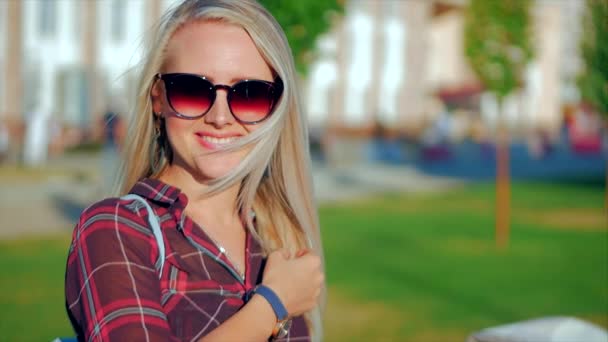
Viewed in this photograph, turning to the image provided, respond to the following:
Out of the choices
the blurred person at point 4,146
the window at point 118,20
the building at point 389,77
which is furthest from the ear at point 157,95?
the window at point 118,20

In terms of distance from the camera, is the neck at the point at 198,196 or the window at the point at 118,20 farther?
the window at the point at 118,20

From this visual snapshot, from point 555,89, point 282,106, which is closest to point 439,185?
point 282,106

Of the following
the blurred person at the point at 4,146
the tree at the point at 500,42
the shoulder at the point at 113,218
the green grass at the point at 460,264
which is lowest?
the green grass at the point at 460,264

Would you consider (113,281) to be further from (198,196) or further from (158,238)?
(198,196)

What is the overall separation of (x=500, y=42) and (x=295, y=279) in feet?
27.8

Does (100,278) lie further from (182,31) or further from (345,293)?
(345,293)

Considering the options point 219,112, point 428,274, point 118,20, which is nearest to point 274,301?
point 219,112

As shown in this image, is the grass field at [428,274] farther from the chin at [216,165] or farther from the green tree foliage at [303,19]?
the chin at [216,165]

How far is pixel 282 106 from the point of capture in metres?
1.55

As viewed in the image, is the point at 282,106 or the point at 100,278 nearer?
the point at 100,278

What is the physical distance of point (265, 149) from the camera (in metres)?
1.56

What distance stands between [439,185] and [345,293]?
440 inches

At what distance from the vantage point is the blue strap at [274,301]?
1.33 m

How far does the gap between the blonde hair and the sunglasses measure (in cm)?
4
